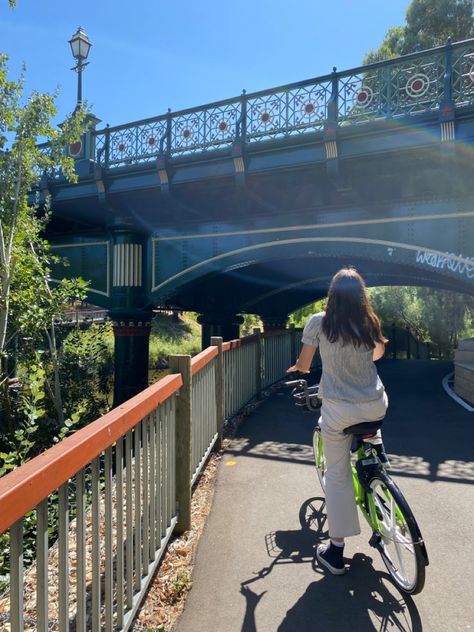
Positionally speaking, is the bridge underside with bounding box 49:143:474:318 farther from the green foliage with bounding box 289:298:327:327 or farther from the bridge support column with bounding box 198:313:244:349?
the green foliage with bounding box 289:298:327:327

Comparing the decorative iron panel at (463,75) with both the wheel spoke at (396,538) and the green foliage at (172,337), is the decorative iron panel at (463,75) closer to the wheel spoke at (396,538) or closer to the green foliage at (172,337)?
the wheel spoke at (396,538)

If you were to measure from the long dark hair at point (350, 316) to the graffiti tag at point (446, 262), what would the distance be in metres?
6.89

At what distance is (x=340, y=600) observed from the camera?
2842 mm

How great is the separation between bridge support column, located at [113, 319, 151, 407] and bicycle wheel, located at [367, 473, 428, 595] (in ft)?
36.6

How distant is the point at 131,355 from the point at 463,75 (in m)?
10.7

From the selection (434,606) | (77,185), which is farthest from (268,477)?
(77,185)

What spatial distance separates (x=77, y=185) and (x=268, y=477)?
1089cm

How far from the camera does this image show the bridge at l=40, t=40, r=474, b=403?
8641 millimetres

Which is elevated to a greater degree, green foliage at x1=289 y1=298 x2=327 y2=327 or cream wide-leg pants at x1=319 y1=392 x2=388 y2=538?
green foliage at x1=289 y1=298 x2=327 y2=327

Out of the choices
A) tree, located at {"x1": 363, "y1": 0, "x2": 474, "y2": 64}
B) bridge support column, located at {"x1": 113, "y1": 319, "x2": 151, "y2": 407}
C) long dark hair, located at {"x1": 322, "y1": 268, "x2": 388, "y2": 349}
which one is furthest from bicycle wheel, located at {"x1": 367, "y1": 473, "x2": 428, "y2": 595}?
tree, located at {"x1": 363, "y1": 0, "x2": 474, "y2": 64}

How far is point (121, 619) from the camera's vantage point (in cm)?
235

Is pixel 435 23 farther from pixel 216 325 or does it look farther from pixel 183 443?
pixel 183 443

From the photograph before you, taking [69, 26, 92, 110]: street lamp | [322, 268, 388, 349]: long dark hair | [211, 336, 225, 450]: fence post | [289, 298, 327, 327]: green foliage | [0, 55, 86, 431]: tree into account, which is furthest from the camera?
[289, 298, 327, 327]: green foliage

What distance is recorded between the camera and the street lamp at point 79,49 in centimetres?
1183
